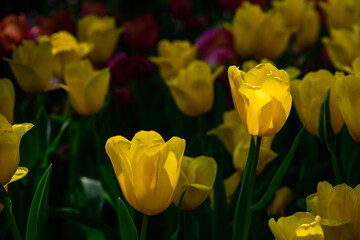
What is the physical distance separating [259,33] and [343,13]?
331 millimetres

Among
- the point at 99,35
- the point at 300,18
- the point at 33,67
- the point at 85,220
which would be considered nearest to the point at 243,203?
the point at 85,220

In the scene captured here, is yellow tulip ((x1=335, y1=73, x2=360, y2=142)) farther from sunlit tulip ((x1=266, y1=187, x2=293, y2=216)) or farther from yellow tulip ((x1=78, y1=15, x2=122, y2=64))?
yellow tulip ((x1=78, y1=15, x2=122, y2=64))

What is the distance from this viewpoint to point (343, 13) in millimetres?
1533

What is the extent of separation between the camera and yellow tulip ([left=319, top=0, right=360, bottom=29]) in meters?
1.53

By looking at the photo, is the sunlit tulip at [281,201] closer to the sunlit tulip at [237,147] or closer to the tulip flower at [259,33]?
the sunlit tulip at [237,147]

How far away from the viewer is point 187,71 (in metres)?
1.06

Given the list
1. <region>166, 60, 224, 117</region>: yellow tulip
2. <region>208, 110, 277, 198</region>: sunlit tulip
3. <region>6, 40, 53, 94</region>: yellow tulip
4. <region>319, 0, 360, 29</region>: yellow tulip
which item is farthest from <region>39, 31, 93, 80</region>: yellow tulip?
<region>319, 0, 360, 29</region>: yellow tulip

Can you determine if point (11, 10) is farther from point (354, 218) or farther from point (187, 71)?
point (354, 218)

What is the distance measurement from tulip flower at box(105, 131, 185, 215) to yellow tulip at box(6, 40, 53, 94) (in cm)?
44

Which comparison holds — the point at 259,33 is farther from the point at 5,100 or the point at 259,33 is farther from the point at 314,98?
the point at 5,100

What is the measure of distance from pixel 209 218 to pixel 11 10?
1.44 m

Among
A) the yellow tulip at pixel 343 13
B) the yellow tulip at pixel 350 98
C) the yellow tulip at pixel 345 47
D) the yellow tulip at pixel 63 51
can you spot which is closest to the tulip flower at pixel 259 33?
the yellow tulip at pixel 345 47

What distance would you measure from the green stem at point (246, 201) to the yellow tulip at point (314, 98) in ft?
0.48

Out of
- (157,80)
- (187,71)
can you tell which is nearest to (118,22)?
(157,80)
